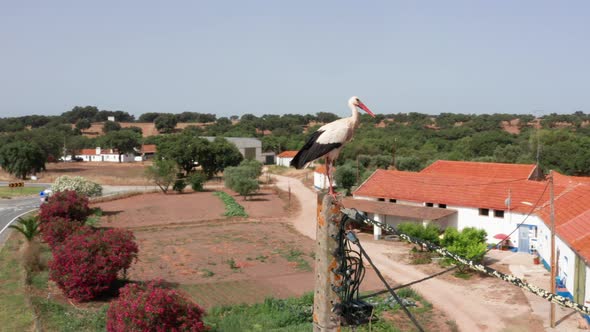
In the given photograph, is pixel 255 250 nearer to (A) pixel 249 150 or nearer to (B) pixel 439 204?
(B) pixel 439 204

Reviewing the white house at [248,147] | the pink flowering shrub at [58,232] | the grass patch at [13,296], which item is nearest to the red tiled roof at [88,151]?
the white house at [248,147]

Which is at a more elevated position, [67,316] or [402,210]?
[402,210]

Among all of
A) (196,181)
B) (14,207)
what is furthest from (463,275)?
(14,207)

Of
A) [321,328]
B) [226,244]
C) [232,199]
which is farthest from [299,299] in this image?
[232,199]

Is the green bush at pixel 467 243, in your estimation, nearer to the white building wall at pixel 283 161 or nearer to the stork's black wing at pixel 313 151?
the stork's black wing at pixel 313 151

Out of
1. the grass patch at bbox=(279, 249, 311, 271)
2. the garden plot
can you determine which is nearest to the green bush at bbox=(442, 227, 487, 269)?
the garden plot

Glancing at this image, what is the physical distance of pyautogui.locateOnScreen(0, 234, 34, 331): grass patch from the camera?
14.8 metres

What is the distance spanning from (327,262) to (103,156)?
97.0 m

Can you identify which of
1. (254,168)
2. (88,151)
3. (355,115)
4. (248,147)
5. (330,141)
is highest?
(355,115)

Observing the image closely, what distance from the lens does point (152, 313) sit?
41.5 feet

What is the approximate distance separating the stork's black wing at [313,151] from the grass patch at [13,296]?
1158cm

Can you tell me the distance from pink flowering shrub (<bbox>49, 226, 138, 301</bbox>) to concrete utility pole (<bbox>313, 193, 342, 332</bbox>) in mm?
15774

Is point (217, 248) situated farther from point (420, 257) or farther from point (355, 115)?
point (355, 115)

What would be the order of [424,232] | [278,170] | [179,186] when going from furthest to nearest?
[278,170], [179,186], [424,232]
